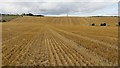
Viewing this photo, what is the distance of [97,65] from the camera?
10.8m

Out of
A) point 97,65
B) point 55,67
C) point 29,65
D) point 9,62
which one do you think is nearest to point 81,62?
point 97,65

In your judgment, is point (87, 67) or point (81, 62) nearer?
point (87, 67)

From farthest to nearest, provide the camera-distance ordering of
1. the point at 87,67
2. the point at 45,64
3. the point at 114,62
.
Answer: the point at 114,62 < the point at 45,64 < the point at 87,67

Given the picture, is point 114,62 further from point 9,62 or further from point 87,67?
point 9,62

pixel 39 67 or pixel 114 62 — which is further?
pixel 114 62

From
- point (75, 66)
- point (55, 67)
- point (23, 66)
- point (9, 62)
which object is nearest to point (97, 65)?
point (75, 66)

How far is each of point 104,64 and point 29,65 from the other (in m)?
3.73

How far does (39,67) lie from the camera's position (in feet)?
33.7

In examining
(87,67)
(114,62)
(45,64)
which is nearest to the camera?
(87,67)

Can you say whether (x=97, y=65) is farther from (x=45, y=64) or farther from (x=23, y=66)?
(x=23, y=66)

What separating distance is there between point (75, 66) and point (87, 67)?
22.6 inches

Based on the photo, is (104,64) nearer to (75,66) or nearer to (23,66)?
(75,66)

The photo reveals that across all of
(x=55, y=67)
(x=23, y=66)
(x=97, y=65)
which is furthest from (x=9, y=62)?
(x=97, y=65)

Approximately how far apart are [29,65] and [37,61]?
41.9 inches
